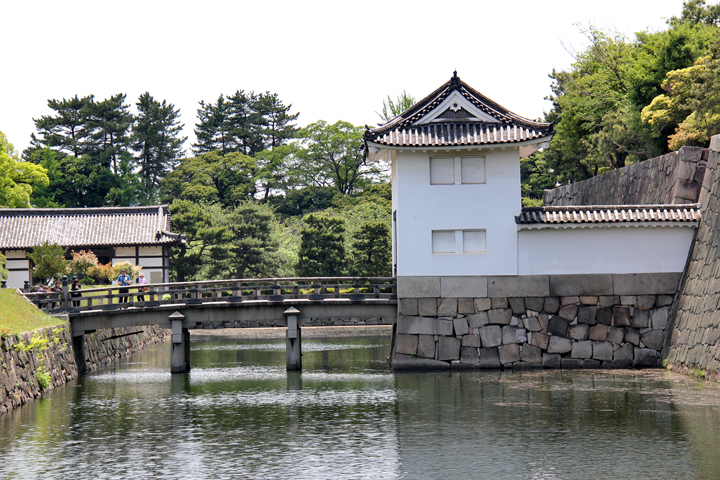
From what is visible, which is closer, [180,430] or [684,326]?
[180,430]

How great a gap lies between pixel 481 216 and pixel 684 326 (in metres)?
6.42

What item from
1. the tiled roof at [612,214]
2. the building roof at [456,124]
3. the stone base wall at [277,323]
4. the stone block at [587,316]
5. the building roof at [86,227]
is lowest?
the stone base wall at [277,323]

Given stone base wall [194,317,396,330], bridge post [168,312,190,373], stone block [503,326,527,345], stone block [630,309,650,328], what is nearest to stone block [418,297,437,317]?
stone block [503,326,527,345]

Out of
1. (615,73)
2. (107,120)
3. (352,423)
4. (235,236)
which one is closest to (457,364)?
(352,423)

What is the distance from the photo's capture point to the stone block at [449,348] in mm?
21422

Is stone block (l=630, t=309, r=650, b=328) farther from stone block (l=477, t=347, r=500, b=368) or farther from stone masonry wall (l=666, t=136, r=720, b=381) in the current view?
stone block (l=477, t=347, r=500, b=368)

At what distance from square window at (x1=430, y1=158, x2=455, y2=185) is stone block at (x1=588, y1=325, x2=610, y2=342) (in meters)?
6.13

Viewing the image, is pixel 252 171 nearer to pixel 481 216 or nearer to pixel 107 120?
pixel 107 120

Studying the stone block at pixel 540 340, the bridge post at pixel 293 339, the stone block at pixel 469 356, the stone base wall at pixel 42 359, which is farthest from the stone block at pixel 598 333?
the stone base wall at pixel 42 359

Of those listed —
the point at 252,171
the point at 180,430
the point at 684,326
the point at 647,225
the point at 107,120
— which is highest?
the point at 107,120

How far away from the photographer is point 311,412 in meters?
16.0

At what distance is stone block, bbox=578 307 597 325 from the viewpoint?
2148 cm

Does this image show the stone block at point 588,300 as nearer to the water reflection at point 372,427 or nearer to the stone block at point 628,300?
the stone block at point 628,300

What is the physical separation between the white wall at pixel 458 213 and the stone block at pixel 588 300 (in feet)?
7.09
